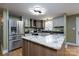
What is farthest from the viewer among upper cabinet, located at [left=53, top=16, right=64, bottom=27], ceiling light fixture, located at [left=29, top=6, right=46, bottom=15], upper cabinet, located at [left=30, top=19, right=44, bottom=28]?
upper cabinet, located at [left=53, top=16, right=64, bottom=27]

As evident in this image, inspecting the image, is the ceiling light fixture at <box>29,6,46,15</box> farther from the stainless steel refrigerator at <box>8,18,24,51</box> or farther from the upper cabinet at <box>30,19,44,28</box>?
the stainless steel refrigerator at <box>8,18,24,51</box>

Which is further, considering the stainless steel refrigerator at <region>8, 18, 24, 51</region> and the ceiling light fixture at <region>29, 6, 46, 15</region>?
the stainless steel refrigerator at <region>8, 18, 24, 51</region>

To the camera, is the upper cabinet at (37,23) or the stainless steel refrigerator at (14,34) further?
the stainless steel refrigerator at (14,34)

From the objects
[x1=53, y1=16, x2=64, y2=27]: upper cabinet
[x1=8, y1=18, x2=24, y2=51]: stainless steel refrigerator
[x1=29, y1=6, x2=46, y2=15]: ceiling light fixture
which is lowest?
[x1=8, y1=18, x2=24, y2=51]: stainless steel refrigerator

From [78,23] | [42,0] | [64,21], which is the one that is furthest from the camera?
[64,21]

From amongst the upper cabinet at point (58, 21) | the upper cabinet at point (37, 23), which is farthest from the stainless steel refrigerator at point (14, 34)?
the upper cabinet at point (58, 21)

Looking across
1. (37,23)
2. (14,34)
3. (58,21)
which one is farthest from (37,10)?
(14,34)

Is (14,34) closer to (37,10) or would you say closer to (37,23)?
(37,23)

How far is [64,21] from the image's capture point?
3221 mm

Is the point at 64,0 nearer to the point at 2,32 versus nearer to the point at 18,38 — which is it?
the point at 18,38

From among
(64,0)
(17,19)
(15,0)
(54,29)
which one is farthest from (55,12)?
(15,0)

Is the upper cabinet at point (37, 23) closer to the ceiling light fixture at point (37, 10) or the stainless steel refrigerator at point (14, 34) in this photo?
the ceiling light fixture at point (37, 10)

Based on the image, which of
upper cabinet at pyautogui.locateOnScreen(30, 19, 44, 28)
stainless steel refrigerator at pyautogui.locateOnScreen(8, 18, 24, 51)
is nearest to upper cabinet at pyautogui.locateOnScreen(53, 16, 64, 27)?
upper cabinet at pyautogui.locateOnScreen(30, 19, 44, 28)

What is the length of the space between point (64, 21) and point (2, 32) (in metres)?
1.95
